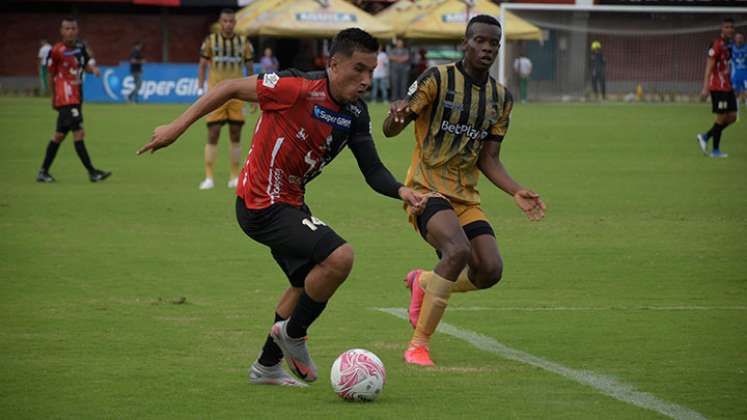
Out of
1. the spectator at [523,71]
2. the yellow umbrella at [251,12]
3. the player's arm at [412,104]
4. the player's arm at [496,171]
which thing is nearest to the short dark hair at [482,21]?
the player's arm at [412,104]

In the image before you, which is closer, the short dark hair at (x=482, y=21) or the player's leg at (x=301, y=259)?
the player's leg at (x=301, y=259)

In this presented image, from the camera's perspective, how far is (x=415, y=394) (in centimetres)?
682

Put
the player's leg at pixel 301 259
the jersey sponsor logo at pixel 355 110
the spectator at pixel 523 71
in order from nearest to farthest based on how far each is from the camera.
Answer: the player's leg at pixel 301 259
the jersey sponsor logo at pixel 355 110
the spectator at pixel 523 71

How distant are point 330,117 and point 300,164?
0.31m

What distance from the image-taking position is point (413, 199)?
6.66m

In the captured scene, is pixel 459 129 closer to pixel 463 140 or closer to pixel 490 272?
pixel 463 140

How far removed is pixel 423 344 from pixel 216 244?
5568 mm

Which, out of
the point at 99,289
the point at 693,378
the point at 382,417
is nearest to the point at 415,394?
the point at 382,417

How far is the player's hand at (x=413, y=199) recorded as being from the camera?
657 cm

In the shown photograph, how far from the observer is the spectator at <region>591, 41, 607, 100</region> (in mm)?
39812

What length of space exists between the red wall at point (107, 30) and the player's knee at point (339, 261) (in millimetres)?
45205

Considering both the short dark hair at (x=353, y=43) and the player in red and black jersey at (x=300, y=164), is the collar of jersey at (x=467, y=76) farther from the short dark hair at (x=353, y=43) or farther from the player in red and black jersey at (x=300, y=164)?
the short dark hair at (x=353, y=43)

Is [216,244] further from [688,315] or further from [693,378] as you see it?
[693,378]

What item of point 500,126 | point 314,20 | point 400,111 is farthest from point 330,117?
point 314,20
